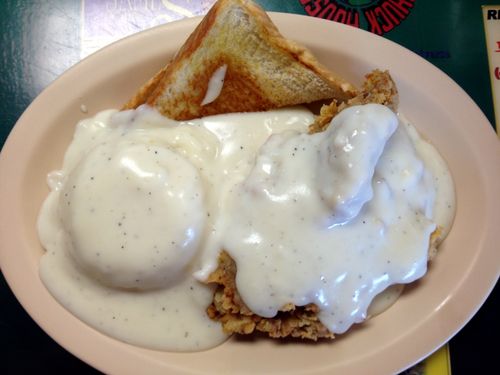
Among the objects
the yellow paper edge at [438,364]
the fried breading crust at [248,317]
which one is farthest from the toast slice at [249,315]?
the yellow paper edge at [438,364]

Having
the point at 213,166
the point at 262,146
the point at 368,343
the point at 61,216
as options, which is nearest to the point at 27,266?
the point at 61,216

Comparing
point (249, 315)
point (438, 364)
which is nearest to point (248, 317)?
point (249, 315)

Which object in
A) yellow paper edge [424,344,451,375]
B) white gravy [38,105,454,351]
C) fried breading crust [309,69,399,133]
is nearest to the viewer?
white gravy [38,105,454,351]

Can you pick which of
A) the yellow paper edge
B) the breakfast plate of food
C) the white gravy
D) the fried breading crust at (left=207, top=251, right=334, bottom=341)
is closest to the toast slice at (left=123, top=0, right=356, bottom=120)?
the breakfast plate of food

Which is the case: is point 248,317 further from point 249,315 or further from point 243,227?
point 243,227

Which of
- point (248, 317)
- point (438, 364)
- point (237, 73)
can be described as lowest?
point (438, 364)

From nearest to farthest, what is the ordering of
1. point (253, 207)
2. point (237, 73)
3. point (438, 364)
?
point (253, 207) < point (237, 73) < point (438, 364)

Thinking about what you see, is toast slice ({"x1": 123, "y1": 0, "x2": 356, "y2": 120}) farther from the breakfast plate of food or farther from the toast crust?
the toast crust

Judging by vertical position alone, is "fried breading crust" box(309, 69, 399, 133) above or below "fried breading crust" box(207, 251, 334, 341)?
above
